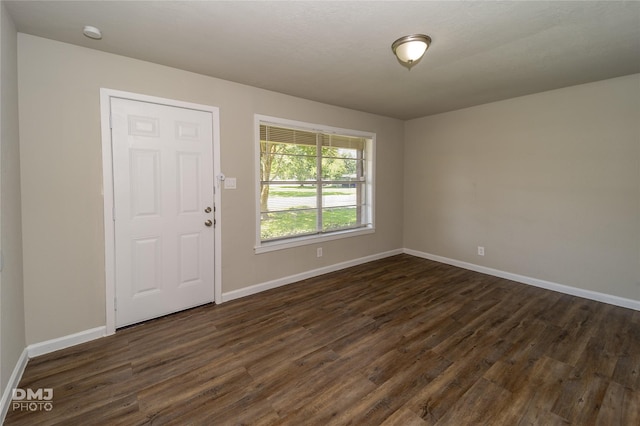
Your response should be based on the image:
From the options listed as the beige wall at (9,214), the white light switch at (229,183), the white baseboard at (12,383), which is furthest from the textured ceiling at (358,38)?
the white baseboard at (12,383)

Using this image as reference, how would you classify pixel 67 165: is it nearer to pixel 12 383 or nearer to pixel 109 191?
pixel 109 191

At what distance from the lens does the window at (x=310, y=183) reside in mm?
3723

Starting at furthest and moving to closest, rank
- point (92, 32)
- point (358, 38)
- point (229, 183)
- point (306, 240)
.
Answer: point (306, 240) < point (229, 183) < point (358, 38) < point (92, 32)

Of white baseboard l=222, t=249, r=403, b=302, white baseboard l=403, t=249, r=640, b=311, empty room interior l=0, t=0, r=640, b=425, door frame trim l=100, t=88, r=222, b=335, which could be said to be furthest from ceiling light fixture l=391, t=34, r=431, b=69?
white baseboard l=403, t=249, r=640, b=311

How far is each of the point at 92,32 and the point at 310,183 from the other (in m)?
2.74

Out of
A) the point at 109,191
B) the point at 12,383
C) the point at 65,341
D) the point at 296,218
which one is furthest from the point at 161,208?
the point at 296,218

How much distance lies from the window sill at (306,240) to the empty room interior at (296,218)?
4cm

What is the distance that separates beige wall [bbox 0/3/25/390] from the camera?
1774 millimetres

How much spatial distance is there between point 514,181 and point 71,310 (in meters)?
5.30

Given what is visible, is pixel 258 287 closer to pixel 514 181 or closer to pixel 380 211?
pixel 380 211

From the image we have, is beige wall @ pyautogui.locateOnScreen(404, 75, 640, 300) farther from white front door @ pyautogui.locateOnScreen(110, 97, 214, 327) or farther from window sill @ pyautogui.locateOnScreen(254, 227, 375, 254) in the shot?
white front door @ pyautogui.locateOnScreen(110, 97, 214, 327)

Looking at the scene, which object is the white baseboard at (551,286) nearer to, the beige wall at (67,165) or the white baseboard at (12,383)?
the beige wall at (67,165)

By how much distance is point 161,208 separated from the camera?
2896 millimetres

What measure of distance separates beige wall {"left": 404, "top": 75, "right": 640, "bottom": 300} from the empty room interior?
0.03 m
